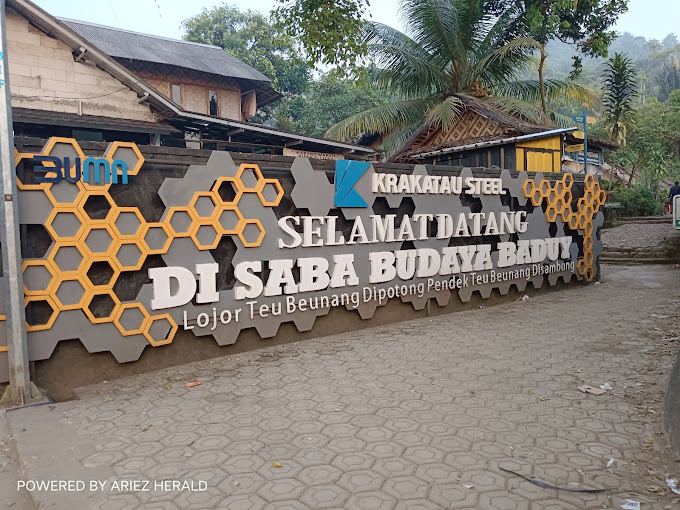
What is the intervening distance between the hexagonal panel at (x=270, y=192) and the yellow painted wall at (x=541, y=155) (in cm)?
975

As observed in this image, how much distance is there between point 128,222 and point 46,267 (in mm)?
756

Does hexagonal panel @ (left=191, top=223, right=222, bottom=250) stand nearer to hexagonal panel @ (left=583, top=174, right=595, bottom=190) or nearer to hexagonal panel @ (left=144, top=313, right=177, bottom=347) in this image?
hexagonal panel @ (left=144, top=313, right=177, bottom=347)

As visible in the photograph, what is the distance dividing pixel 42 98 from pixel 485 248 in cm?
934

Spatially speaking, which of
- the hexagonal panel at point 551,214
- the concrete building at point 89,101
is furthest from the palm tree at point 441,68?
the hexagonal panel at point 551,214

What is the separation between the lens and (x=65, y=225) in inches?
171

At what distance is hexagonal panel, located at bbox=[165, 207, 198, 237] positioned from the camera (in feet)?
16.2

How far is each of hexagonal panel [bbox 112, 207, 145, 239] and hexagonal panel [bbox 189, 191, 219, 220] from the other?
0.53 metres

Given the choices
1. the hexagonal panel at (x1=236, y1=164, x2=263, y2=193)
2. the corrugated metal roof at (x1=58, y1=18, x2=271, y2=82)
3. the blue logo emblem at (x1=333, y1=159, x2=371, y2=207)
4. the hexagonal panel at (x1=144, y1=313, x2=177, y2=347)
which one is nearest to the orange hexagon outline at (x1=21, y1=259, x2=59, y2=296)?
the hexagonal panel at (x1=144, y1=313, x2=177, y2=347)

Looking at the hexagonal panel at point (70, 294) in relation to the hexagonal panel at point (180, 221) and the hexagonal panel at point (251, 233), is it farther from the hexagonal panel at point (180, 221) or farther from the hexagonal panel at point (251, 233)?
the hexagonal panel at point (251, 233)

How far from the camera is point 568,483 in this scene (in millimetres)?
2855

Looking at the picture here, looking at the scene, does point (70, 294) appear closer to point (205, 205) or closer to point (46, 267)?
point (46, 267)

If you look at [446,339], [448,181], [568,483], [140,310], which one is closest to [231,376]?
[140,310]

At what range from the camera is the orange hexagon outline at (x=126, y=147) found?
457 cm

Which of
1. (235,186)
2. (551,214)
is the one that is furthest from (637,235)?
(235,186)
